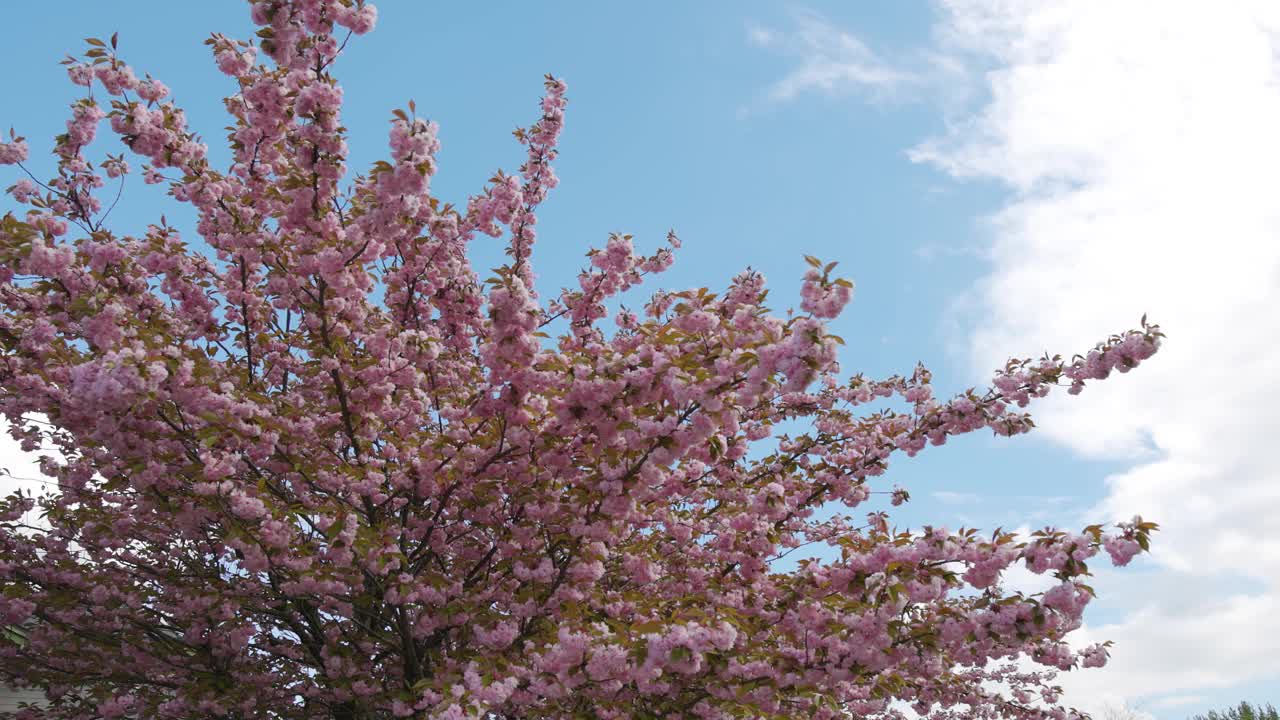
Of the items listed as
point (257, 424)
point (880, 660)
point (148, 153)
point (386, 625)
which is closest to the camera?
point (880, 660)

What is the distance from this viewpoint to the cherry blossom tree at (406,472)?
5.12 metres

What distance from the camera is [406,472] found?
6.48 meters

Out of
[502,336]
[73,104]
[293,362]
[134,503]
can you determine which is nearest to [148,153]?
[73,104]

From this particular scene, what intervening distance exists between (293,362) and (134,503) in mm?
1803

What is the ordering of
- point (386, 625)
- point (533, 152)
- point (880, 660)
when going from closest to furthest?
point (880, 660), point (386, 625), point (533, 152)

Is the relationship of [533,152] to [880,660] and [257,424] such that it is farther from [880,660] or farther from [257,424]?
[880,660]

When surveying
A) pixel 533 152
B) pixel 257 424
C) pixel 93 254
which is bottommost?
pixel 257 424

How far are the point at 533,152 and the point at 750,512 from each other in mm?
4652

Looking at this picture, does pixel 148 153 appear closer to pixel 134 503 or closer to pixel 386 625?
pixel 134 503

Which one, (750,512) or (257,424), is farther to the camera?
(750,512)

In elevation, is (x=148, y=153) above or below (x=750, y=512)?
above

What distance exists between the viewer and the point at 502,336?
5.36m

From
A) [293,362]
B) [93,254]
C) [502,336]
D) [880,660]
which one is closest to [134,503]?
[293,362]

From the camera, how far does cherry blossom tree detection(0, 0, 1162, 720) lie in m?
5.12
